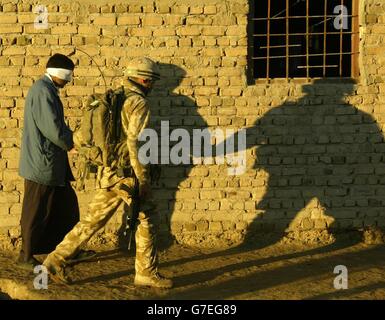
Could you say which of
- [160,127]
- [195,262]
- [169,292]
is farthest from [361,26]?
[169,292]

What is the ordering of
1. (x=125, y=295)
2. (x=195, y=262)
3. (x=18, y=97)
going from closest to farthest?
(x=125, y=295) → (x=195, y=262) → (x=18, y=97)

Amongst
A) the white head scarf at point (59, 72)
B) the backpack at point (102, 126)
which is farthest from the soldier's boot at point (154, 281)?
the white head scarf at point (59, 72)

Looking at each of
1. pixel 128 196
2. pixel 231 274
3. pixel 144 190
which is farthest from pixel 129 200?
pixel 231 274

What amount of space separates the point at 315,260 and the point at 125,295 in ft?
6.58

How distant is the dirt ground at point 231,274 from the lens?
4684mm

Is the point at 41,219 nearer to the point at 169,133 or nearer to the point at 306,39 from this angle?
the point at 169,133

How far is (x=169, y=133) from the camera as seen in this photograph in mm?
6102

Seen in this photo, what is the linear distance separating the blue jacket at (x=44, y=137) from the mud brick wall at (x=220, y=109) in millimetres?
899

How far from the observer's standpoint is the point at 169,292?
186 inches

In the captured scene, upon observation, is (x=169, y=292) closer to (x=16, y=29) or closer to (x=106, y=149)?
(x=106, y=149)

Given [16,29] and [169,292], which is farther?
[16,29]

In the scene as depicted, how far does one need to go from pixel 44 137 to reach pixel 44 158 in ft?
0.60

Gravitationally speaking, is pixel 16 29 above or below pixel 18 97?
above

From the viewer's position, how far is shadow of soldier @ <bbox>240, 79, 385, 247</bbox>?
619cm
